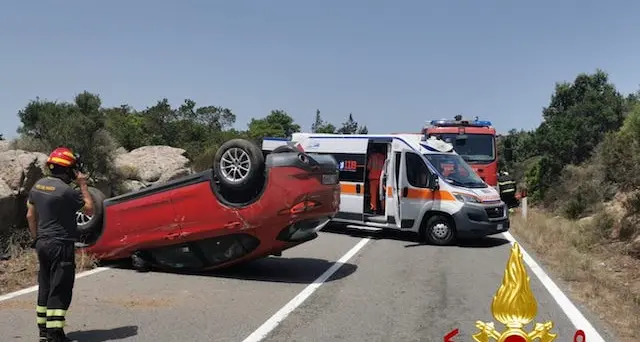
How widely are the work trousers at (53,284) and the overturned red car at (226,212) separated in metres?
3.29

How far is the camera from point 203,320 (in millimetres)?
6648

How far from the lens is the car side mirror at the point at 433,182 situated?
44.4 feet

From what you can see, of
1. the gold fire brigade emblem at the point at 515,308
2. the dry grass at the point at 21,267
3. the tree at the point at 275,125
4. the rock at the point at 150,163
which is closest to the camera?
the gold fire brigade emblem at the point at 515,308

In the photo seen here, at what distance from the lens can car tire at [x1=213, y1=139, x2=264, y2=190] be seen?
28.6 feet

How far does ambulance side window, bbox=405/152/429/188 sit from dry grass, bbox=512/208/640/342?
110 inches

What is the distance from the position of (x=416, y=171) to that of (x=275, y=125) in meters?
65.9

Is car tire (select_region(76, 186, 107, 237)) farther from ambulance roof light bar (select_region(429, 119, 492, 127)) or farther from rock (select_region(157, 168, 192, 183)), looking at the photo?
ambulance roof light bar (select_region(429, 119, 492, 127))

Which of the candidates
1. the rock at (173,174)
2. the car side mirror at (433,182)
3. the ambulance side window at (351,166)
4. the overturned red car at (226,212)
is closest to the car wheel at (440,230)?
the car side mirror at (433,182)

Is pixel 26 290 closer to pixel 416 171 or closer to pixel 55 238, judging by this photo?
pixel 55 238

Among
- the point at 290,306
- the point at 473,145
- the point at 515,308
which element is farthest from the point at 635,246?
the point at 515,308

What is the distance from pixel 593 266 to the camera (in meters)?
11.1

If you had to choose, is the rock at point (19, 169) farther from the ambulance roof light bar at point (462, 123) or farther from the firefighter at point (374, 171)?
the ambulance roof light bar at point (462, 123)

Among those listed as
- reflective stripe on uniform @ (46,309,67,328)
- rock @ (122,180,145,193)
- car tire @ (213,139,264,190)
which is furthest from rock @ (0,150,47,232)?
reflective stripe on uniform @ (46,309,67,328)

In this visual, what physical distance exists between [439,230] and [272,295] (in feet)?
20.9
